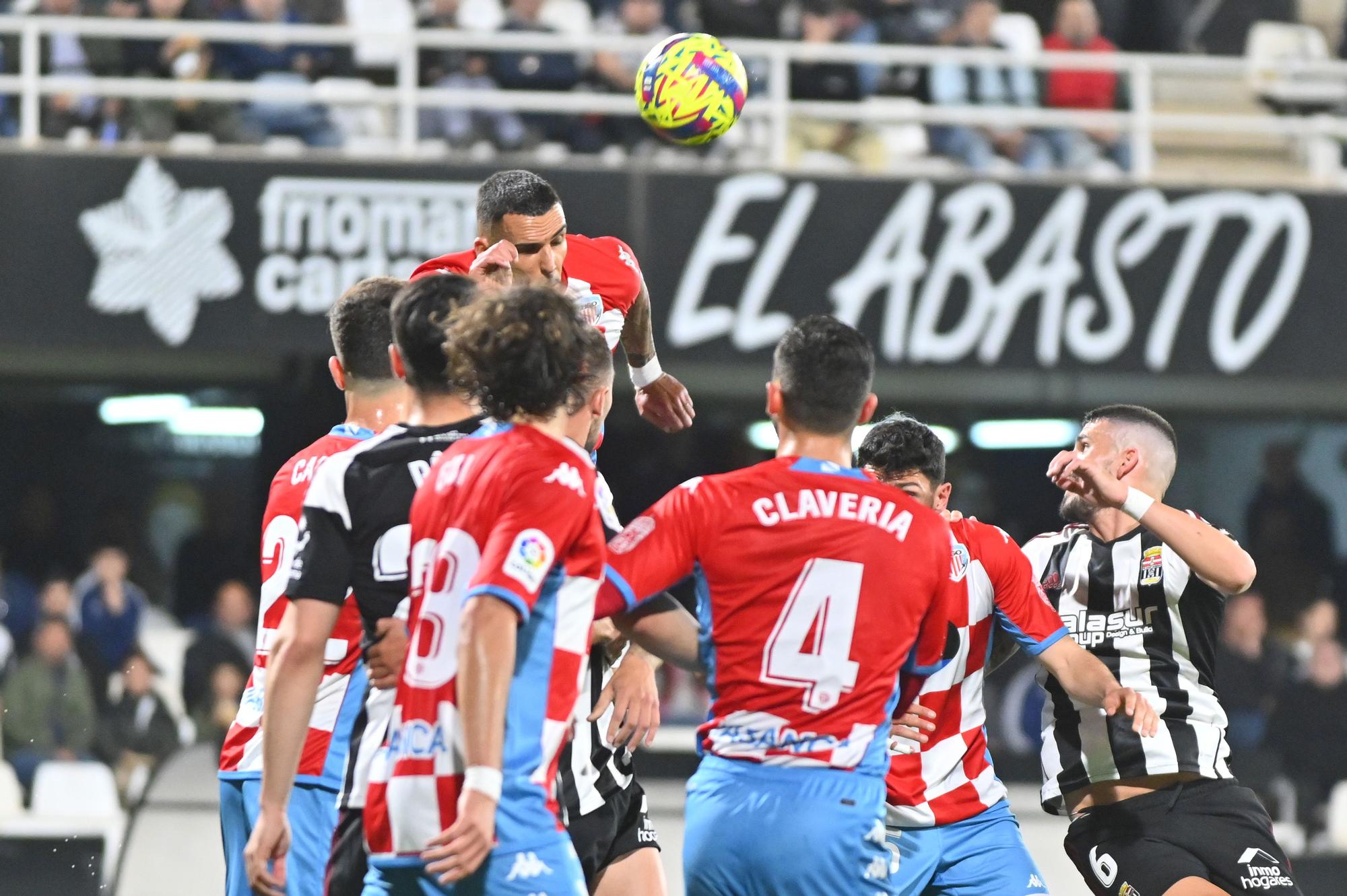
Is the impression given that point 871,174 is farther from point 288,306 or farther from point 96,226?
point 96,226

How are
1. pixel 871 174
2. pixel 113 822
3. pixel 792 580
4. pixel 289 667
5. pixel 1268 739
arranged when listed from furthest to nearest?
pixel 1268 739 < pixel 871 174 < pixel 113 822 < pixel 792 580 < pixel 289 667

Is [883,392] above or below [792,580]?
below

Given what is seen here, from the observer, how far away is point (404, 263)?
10781 mm

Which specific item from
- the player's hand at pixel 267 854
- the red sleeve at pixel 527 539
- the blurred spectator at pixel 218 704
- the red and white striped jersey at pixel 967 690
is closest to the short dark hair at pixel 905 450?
the red and white striped jersey at pixel 967 690

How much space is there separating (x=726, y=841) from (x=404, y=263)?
749 cm

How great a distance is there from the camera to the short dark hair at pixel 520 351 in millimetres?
3363

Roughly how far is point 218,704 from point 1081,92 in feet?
24.4

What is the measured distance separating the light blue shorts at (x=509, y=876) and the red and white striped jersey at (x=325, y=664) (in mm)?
1078

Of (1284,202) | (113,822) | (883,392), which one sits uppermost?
(1284,202)

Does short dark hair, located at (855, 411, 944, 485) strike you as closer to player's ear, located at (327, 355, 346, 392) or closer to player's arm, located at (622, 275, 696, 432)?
player's arm, located at (622, 275, 696, 432)

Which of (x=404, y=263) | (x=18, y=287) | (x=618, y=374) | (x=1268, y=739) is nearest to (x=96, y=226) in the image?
(x=18, y=287)

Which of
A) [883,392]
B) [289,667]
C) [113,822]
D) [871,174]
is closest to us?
[289,667]

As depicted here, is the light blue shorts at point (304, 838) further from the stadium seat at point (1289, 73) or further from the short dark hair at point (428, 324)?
the stadium seat at point (1289, 73)

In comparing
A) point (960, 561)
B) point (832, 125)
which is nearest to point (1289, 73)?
point (832, 125)
